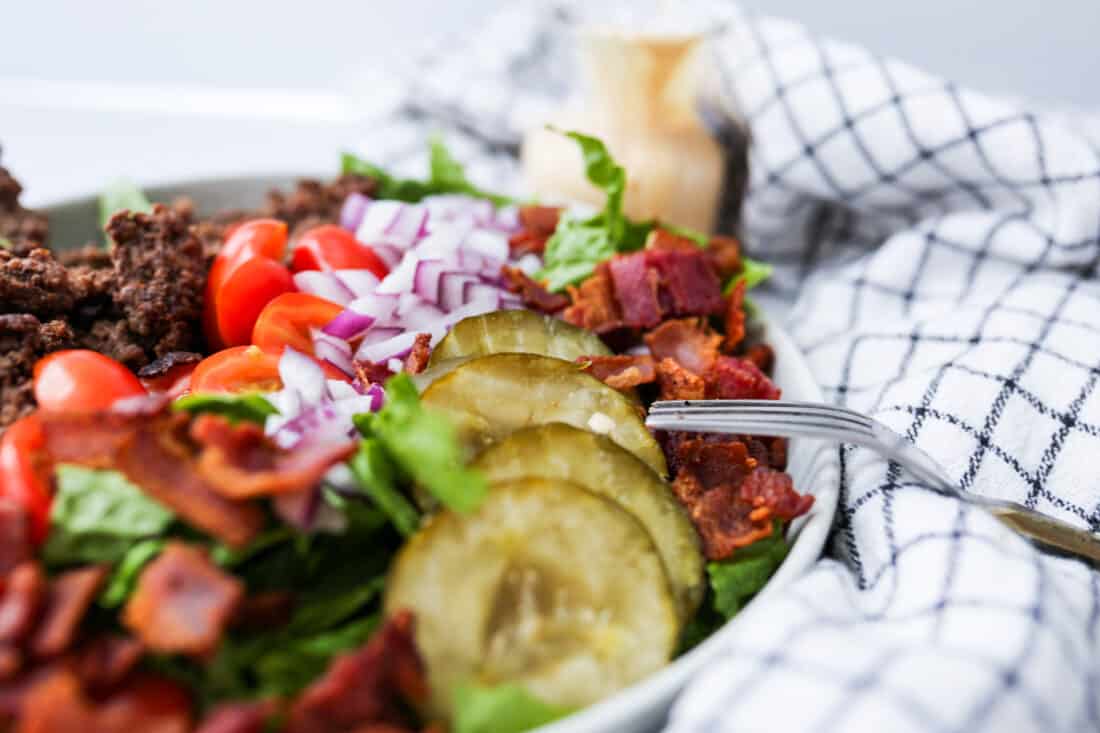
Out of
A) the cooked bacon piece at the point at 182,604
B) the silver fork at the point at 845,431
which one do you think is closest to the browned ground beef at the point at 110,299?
the cooked bacon piece at the point at 182,604

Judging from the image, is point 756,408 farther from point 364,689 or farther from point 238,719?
point 238,719

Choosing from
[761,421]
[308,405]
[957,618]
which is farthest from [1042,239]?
[308,405]

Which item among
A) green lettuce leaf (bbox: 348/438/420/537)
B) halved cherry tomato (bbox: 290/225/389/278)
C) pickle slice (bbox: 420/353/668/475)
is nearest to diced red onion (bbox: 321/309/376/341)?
halved cherry tomato (bbox: 290/225/389/278)

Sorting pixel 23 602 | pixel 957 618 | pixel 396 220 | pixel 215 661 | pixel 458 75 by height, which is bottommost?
pixel 957 618

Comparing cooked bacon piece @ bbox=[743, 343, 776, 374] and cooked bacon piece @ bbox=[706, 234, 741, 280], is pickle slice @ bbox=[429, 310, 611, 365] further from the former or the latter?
cooked bacon piece @ bbox=[706, 234, 741, 280]

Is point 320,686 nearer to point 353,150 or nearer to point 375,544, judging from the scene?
point 375,544

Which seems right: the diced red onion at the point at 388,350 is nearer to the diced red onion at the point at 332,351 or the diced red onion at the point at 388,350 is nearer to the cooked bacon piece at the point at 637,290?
the diced red onion at the point at 332,351
